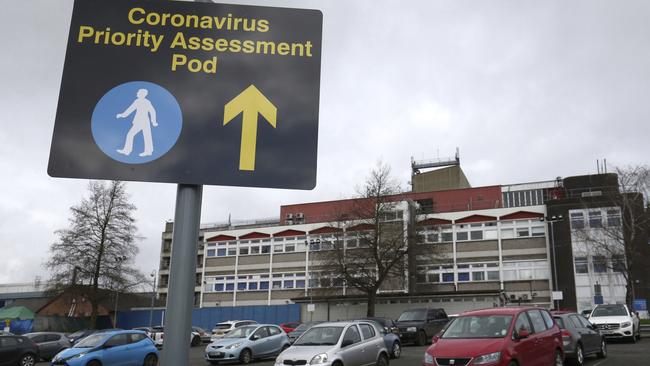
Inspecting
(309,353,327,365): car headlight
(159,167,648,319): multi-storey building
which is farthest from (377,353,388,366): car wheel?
(159,167,648,319): multi-storey building

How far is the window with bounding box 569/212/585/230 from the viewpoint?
65500 mm

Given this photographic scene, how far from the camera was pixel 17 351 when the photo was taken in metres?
23.9

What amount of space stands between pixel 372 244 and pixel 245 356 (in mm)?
26698

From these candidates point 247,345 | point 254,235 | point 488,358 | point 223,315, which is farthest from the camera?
point 254,235

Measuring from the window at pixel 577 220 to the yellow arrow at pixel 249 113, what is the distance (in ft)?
→ 224

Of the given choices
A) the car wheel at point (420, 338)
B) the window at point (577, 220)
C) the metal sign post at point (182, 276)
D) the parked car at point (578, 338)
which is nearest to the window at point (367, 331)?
the parked car at point (578, 338)

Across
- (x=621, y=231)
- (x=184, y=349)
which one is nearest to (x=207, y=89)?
(x=184, y=349)

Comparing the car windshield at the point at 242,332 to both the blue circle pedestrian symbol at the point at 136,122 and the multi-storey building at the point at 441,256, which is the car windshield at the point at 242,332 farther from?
the multi-storey building at the point at 441,256

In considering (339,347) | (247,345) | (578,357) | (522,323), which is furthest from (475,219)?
(522,323)

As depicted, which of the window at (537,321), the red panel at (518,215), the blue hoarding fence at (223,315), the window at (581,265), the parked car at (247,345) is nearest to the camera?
the window at (537,321)

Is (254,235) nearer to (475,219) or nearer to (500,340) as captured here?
(475,219)

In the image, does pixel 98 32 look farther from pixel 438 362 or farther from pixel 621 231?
pixel 621 231

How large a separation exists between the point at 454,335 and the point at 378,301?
46.7 meters

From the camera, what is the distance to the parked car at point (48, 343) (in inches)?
1180
